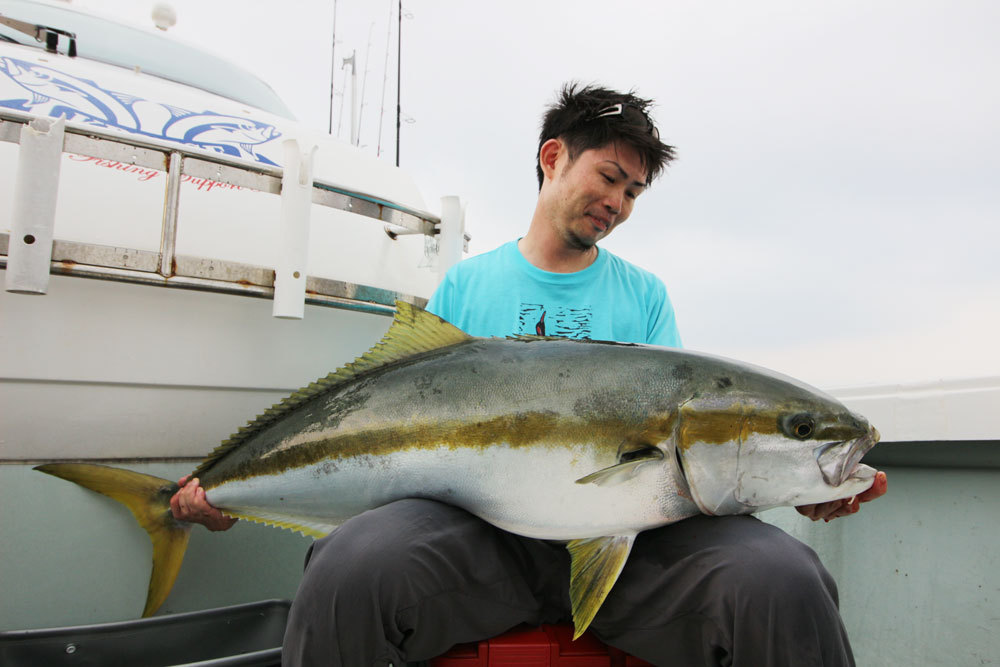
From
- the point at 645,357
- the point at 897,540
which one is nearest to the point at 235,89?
the point at 645,357

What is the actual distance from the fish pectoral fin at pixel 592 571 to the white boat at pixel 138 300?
1335 millimetres

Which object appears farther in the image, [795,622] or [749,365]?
[749,365]

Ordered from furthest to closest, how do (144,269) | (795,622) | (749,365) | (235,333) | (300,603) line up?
(235,333), (144,269), (749,365), (300,603), (795,622)

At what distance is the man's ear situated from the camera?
253cm

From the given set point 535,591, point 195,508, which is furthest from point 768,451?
point 195,508

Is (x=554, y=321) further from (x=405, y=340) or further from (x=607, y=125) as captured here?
(x=607, y=125)

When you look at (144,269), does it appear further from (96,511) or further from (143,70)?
(143,70)

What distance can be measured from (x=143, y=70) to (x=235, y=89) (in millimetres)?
423

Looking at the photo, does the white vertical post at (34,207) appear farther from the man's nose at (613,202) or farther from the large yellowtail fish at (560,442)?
the man's nose at (613,202)

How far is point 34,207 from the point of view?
77.6 inches

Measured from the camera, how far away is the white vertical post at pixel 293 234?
7.63ft

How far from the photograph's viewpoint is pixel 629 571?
165 cm

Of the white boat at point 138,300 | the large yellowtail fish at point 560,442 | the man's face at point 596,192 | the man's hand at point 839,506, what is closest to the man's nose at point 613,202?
the man's face at point 596,192

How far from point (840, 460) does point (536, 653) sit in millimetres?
837
